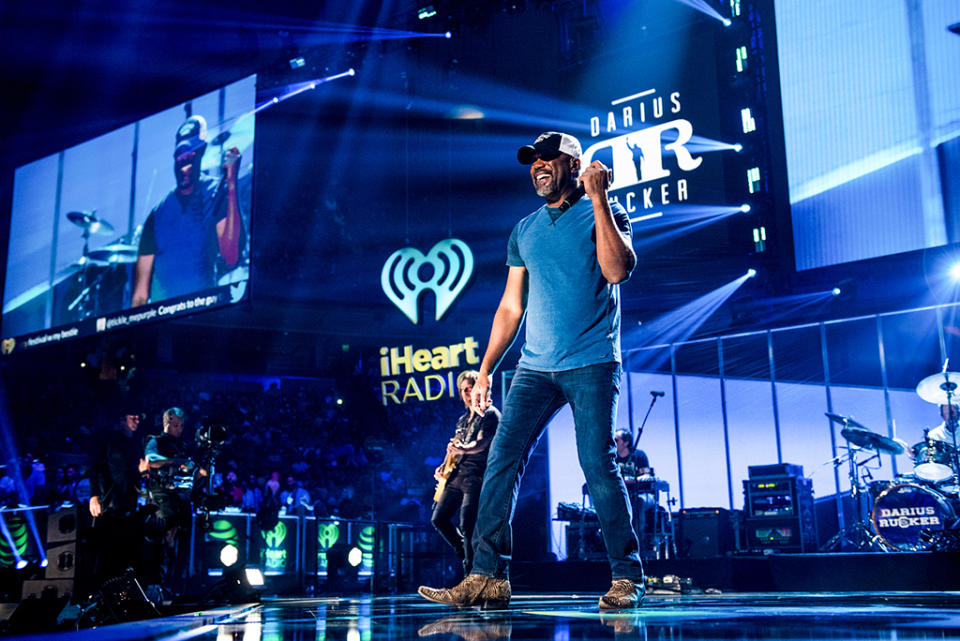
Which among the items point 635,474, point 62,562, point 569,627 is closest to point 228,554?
point 635,474

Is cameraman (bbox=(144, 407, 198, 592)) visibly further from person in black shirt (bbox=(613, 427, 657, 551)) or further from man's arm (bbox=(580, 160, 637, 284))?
man's arm (bbox=(580, 160, 637, 284))

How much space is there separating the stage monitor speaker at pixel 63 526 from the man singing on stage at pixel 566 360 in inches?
109

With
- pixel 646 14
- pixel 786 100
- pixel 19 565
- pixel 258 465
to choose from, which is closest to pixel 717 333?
pixel 786 100

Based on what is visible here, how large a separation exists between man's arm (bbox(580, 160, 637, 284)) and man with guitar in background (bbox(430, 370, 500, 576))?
11.0ft

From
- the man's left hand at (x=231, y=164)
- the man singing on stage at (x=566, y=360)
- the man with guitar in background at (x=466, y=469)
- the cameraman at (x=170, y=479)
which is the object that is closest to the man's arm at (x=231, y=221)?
the man's left hand at (x=231, y=164)

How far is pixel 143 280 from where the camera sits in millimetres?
12898

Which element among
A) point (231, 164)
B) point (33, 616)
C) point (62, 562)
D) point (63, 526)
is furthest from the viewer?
point (231, 164)

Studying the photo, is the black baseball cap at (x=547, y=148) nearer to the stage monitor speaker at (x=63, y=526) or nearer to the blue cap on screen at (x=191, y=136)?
the stage monitor speaker at (x=63, y=526)

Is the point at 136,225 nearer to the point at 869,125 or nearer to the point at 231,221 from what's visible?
the point at 231,221

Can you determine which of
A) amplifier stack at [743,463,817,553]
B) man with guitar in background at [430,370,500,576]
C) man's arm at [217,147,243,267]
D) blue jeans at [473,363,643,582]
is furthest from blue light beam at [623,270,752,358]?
blue jeans at [473,363,643,582]

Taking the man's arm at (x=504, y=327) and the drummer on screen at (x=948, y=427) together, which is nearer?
the man's arm at (x=504, y=327)

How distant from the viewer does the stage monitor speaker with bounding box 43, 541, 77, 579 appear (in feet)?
16.1

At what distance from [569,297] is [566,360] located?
23cm

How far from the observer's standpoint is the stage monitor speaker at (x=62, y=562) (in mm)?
4914
